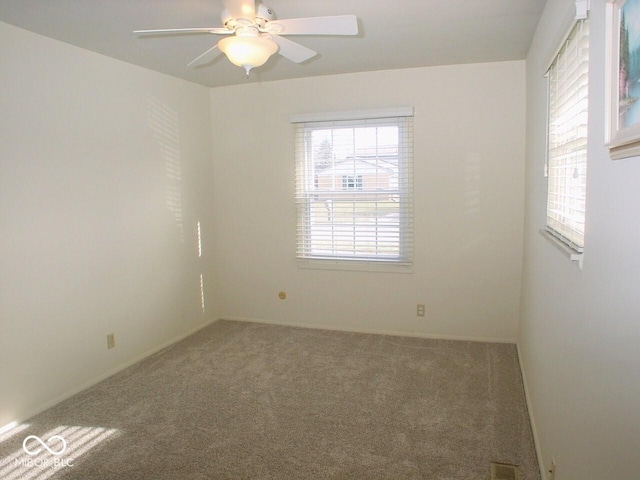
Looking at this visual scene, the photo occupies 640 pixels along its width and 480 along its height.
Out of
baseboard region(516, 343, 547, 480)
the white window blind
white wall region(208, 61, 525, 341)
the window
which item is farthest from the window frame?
the window

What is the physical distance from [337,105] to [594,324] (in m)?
3.24

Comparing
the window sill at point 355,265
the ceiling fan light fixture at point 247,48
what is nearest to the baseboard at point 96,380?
the window sill at point 355,265

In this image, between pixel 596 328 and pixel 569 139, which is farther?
pixel 569 139

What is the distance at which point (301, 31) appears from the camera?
2.18 meters

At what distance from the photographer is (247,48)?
2.16m

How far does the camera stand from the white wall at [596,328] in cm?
108

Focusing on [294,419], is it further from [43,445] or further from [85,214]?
[85,214]

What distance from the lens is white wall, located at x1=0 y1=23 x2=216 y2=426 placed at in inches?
109

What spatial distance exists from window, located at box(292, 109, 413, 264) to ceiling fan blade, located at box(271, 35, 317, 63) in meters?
1.62

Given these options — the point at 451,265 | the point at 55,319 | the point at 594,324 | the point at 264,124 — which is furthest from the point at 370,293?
the point at 594,324

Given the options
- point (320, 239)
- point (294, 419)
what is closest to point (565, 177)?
point (294, 419)

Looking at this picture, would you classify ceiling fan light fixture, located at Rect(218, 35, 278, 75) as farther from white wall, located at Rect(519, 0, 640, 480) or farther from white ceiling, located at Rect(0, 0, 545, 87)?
white wall, located at Rect(519, 0, 640, 480)

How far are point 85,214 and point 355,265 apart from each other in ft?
7.61

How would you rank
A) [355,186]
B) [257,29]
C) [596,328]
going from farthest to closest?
1. [355,186]
2. [257,29]
3. [596,328]
